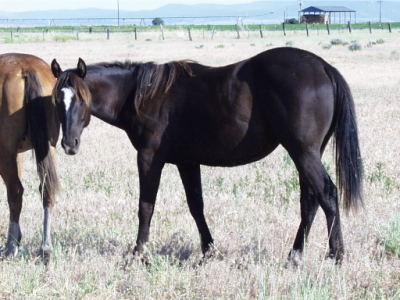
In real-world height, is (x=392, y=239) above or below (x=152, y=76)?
below

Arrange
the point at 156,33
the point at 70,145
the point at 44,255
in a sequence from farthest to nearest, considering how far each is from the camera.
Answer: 1. the point at 156,33
2. the point at 44,255
3. the point at 70,145

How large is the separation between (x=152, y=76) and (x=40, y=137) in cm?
117

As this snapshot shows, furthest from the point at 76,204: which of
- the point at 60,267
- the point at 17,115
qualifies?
the point at 60,267

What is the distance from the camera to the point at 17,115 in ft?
20.1

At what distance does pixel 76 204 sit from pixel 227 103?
2.64 m

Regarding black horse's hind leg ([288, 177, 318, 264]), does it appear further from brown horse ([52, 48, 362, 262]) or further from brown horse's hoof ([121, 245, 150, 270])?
brown horse's hoof ([121, 245, 150, 270])

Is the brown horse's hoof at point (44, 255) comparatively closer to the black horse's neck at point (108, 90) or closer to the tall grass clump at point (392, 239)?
the black horse's neck at point (108, 90)

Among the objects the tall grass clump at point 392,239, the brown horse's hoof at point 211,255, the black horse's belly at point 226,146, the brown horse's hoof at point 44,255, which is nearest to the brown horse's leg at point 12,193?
the brown horse's hoof at point 44,255

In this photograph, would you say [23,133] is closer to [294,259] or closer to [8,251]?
[8,251]

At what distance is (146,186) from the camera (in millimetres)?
5715

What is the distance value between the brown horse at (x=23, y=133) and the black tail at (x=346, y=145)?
97.4 inches

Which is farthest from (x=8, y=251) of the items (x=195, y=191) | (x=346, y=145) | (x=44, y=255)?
(x=346, y=145)

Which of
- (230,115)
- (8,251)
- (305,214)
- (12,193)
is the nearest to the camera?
(230,115)

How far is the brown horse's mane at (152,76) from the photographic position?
5.71 m
